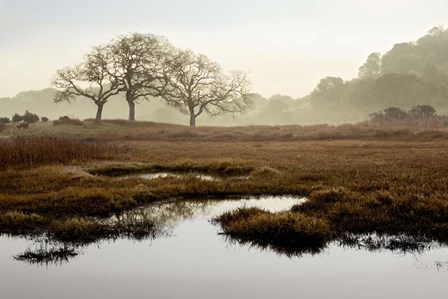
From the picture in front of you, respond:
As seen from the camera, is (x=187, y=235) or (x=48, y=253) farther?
(x=187, y=235)

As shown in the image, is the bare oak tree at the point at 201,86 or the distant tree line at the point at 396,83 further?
the distant tree line at the point at 396,83

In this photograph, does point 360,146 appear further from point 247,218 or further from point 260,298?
point 260,298

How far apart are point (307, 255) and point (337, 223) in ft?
7.02

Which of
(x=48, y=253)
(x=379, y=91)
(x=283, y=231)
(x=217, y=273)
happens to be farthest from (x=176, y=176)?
(x=379, y=91)

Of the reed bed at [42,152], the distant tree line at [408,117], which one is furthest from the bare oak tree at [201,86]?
the reed bed at [42,152]

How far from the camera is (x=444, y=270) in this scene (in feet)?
21.9

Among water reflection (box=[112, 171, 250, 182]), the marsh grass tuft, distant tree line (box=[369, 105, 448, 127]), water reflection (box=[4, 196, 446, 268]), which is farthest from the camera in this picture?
distant tree line (box=[369, 105, 448, 127])

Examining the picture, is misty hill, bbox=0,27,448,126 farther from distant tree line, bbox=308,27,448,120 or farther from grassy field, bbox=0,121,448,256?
grassy field, bbox=0,121,448,256

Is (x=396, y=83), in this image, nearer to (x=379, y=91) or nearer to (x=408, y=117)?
(x=379, y=91)

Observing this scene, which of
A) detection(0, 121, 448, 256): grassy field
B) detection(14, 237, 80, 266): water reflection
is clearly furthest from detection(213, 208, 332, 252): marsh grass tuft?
detection(14, 237, 80, 266): water reflection

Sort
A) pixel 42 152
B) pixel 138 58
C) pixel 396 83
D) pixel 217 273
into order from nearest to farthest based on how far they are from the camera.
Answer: pixel 217 273, pixel 42 152, pixel 138 58, pixel 396 83

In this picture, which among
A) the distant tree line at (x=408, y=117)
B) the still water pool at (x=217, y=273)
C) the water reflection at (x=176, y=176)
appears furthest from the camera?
the distant tree line at (x=408, y=117)

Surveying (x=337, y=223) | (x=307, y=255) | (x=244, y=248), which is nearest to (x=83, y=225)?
(x=244, y=248)

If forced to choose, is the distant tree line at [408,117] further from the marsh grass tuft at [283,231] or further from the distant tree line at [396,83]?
the marsh grass tuft at [283,231]
